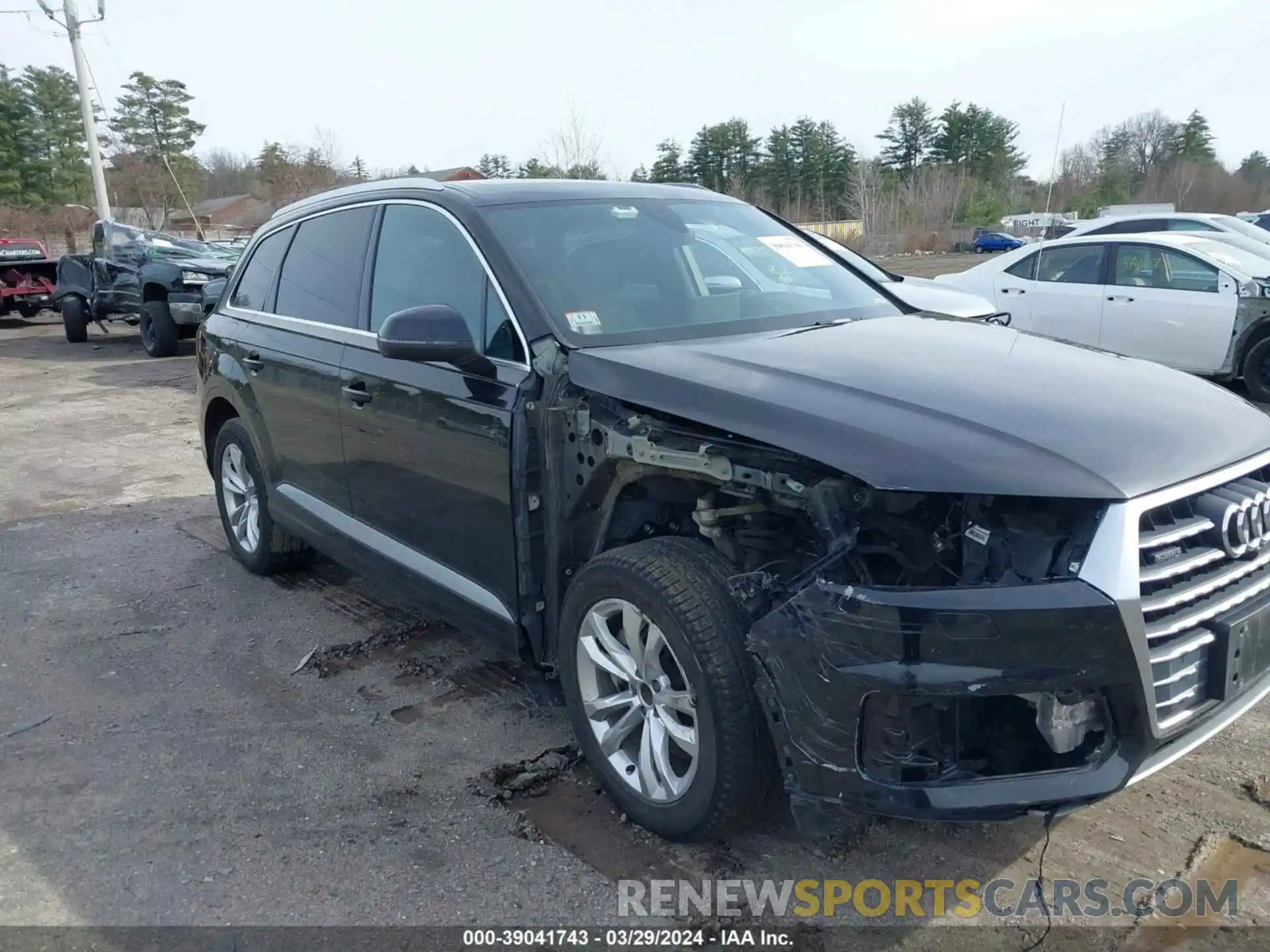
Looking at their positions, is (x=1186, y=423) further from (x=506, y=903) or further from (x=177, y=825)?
(x=177, y=825)

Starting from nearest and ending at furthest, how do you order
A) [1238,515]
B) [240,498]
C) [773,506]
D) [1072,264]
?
[1238,515]
[773,506]
[240,498]
[1072,264]

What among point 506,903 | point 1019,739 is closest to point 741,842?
point 506,903

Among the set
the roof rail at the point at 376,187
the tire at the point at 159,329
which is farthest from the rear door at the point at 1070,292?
the tire at the point at 159,329

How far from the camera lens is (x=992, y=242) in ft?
159

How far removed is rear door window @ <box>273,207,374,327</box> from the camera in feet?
13.7

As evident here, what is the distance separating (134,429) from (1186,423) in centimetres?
956

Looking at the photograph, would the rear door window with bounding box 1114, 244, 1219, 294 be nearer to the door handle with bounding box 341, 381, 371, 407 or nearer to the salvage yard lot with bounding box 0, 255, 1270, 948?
the salvage yard lot with bounding box 0, 255, 1270, 948

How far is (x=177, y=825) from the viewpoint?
3.16 metres

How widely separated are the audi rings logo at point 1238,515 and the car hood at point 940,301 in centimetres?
167

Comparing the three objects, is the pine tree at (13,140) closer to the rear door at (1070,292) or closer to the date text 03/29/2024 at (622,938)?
the rear door at (1070,292)

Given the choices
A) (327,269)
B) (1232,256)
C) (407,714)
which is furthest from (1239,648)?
(1232,256)

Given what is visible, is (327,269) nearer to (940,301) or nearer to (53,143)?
(940,301)
